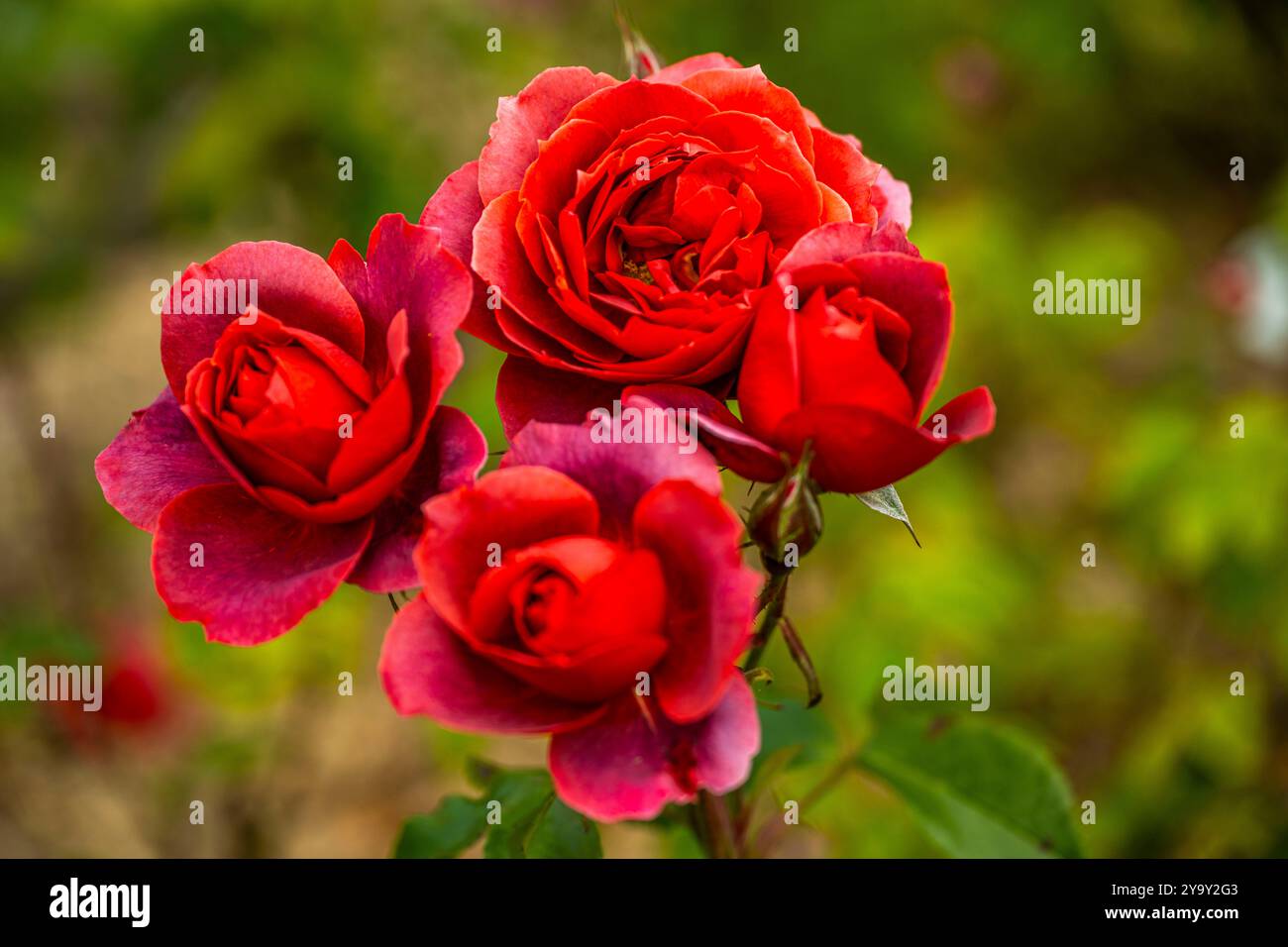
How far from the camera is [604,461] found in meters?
0.89

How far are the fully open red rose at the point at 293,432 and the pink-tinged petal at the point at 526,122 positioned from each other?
0.10 meters

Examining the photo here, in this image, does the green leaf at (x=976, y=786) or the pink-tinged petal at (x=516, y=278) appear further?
the green leaf at (x=976, y=786)

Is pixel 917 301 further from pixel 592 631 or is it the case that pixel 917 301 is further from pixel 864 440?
pixel 592 631

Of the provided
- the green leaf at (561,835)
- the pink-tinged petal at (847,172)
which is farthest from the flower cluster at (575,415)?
the green leaf at (561,835)

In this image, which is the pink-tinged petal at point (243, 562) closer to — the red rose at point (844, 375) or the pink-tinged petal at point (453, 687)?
the pink-tinged petal at point (453, 687)

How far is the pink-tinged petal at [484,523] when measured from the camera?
0.82 metres

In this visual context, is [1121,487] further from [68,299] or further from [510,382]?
[68,299]

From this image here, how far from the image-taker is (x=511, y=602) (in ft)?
2.72

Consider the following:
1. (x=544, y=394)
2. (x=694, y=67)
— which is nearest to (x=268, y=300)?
(x=544, y=394)

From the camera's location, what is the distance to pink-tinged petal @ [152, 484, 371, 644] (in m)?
0.89

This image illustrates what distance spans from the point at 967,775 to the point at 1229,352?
7.76 feet

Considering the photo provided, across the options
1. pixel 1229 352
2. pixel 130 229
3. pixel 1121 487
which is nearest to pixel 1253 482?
pixel 1121 487

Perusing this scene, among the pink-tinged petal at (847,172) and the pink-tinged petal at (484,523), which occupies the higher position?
the pink-tinged petal at (847,172)

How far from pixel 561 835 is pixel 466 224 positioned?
0.60m
